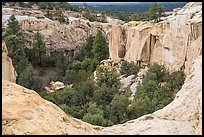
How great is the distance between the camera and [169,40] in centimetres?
3011

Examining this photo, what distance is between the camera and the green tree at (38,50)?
42969mm

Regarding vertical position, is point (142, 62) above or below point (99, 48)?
above

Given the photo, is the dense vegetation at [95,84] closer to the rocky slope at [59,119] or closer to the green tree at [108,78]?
the green tree at [108,78]

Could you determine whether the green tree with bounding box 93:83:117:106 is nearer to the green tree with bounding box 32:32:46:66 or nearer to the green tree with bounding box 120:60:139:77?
the green tree with bounding box 120:60:139:77

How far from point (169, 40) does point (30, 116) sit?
24.6 m

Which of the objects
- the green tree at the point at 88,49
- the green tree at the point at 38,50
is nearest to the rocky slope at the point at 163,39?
the green tree at the point at 38,50

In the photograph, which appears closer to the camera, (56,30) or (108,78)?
(108,78)

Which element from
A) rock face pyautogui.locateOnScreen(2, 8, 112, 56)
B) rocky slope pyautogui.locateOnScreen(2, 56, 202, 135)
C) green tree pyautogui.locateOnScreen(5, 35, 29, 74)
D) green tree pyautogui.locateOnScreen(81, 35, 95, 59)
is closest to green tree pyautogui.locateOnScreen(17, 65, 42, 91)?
green tree pyautogui.locateOnScreen(5, 35, 29, 74)

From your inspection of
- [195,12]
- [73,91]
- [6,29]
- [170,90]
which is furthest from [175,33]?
[6,29]

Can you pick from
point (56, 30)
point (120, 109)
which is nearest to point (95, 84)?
point (120, 109)

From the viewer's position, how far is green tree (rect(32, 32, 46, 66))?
141 feet

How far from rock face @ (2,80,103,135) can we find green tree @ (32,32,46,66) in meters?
36.2

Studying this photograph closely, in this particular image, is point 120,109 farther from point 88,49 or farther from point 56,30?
point 56,30

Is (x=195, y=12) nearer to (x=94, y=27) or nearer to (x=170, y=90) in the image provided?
(x=170, y=90)
